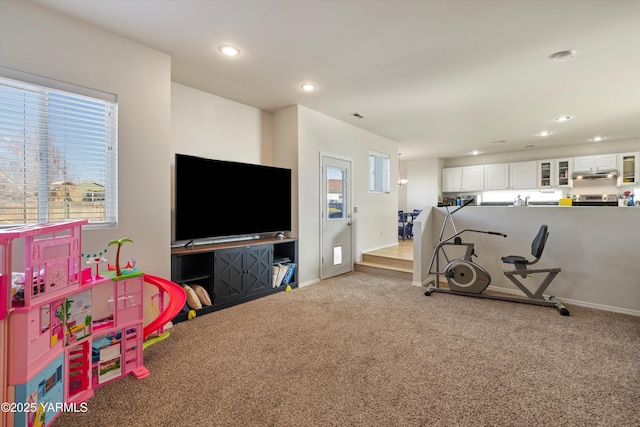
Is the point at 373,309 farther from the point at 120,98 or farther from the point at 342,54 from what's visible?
the point at 120,98

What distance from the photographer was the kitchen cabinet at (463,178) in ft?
27.6

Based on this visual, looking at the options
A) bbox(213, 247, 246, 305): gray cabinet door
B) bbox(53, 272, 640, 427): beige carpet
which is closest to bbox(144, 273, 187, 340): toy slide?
bbox(53, 272, 640, 427): beige carpet

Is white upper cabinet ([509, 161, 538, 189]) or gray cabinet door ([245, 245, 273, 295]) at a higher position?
white upper cabinet ([509, 161, 538, 189])

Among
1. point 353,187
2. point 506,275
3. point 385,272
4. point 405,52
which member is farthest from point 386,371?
point 353,187

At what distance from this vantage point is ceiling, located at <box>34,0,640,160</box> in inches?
90.3

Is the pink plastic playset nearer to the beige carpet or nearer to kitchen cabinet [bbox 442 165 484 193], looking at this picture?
the beige carpet

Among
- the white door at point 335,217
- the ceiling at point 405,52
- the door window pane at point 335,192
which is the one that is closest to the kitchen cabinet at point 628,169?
the ceiling at point 405,52

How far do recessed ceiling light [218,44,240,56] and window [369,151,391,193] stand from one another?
147 inches

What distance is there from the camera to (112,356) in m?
2.11

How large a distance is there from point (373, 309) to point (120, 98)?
3.45 m

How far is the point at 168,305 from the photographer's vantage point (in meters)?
2.42

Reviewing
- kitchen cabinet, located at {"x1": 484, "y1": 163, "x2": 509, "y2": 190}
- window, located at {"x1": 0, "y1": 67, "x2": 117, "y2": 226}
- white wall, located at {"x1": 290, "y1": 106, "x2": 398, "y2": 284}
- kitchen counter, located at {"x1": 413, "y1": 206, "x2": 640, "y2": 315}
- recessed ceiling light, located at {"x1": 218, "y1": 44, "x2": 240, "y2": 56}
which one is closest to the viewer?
window, located at {"x1": 0, "y1": 67, "x2": 117, "y2": 226}

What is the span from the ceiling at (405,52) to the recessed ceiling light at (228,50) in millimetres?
67

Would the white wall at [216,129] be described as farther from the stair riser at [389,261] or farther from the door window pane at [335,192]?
the stair riser at [389,261]
